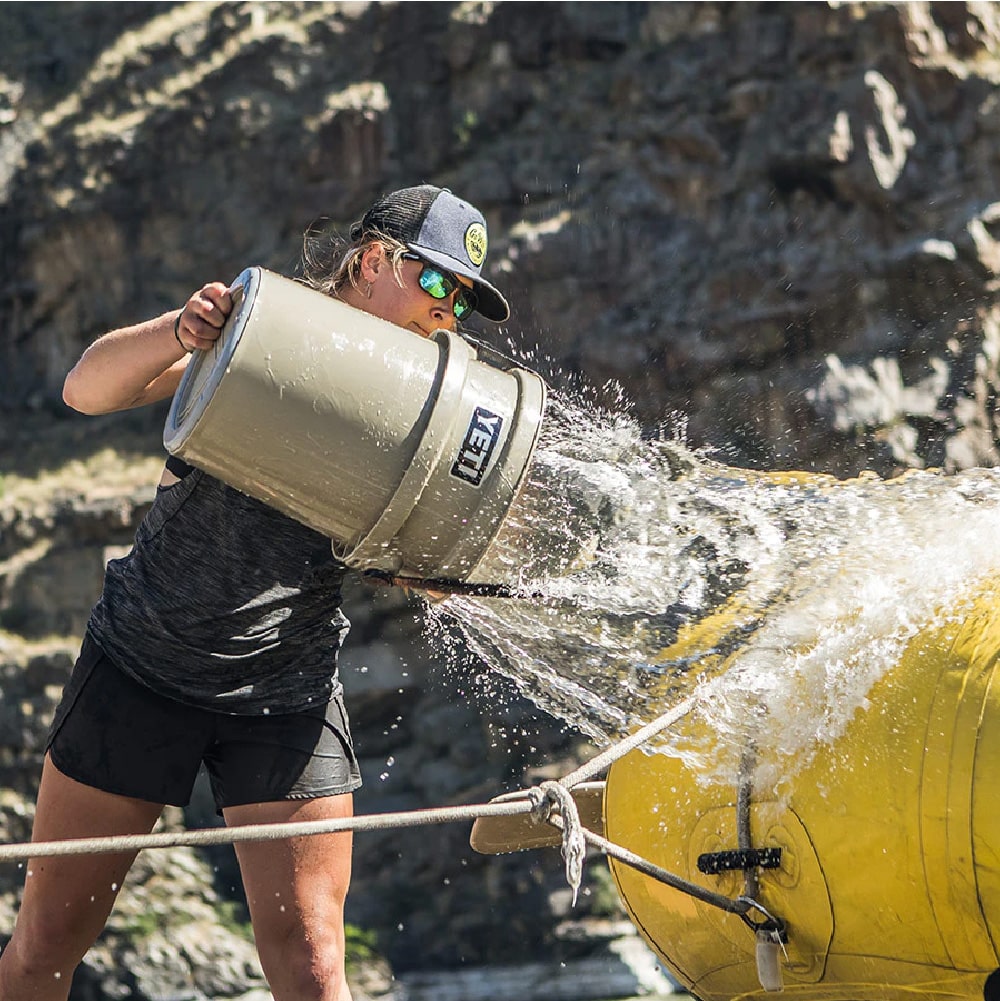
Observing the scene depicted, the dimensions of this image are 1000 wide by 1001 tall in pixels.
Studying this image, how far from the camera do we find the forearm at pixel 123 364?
77.2 inches

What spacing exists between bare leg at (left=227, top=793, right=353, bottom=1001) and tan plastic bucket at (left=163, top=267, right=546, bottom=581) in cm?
46

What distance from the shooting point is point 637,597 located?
2547 mm

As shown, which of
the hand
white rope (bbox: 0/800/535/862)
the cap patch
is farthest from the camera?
the cap patch

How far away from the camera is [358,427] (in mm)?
1864

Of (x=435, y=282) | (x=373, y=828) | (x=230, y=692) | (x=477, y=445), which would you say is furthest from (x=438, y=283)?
(x=373, y=828)

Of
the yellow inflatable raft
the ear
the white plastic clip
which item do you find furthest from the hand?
the white plastic clip

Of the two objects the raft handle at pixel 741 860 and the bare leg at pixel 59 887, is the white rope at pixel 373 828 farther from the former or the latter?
the raft handle at pixel 741 860

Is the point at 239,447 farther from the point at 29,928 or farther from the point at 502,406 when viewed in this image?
the point at 29,928

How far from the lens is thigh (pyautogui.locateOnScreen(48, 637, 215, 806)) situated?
7.00 ft

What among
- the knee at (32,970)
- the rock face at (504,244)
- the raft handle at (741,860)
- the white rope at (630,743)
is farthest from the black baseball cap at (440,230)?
the rock face at (504,244)

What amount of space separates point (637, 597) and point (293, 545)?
741mm

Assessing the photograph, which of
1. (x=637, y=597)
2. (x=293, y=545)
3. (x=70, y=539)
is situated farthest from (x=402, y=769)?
(x=293, y=545)

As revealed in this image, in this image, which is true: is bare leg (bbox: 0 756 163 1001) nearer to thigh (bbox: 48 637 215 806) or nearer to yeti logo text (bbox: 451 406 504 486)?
thigh (bbox: 48 637 215 806)

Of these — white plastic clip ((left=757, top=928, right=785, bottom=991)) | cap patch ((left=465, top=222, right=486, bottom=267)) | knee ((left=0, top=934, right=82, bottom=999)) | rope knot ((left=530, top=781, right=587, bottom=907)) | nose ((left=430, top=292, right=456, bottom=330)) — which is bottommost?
knee ((left=0, top=934, right=82, bottom=999))
